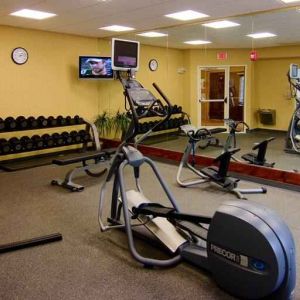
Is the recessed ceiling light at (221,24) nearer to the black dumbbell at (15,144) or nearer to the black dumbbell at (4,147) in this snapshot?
the black dumbbell at (15,144)

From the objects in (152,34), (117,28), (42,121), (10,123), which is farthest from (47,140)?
(152,34)

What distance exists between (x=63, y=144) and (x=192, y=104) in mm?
2587

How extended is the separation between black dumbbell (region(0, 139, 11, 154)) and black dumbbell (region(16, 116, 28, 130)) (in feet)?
1.15

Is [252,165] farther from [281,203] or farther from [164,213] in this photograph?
[164,213]

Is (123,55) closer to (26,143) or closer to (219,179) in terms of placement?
(219,179)

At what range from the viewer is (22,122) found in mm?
6094

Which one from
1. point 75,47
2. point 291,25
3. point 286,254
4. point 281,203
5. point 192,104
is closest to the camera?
point 286,254

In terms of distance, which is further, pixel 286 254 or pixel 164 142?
pixel 164 142

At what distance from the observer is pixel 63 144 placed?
666 centimetres

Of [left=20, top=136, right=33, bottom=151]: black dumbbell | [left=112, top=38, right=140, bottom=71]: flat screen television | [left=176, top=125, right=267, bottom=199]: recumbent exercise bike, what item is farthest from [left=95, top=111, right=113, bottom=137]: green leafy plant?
[left=112, top=38, right=140, bottom=71]: flat screen television

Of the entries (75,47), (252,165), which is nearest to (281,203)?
(252,165)

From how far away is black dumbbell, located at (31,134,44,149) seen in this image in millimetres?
6262

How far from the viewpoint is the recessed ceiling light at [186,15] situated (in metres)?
5.38

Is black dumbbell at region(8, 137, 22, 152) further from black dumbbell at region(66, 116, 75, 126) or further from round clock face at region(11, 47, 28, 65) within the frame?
round clock face at region(11, 47, 28, 65)
